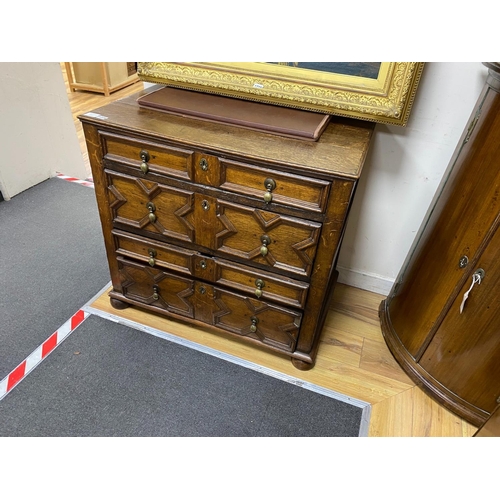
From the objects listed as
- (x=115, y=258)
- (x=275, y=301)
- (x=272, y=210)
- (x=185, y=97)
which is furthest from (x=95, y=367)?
(x=185, y=97)

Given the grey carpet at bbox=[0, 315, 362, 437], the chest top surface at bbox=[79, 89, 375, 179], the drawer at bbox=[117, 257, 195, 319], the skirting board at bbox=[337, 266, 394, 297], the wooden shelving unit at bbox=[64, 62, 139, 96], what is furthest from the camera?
the wooden shelving unit at bbox=[64, 62, 139, 96]

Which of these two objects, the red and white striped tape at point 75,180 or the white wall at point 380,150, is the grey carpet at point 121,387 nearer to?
the white wall at point 380,150

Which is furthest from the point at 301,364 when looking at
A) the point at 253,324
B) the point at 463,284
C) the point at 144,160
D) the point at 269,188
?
the point at 144,160

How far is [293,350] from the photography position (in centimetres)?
152

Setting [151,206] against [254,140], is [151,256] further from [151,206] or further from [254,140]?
[254,140]

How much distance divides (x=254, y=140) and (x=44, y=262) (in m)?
1.50

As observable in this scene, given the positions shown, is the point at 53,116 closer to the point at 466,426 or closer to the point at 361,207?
the point at 361,207

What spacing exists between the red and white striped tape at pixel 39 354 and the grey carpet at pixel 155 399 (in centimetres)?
3

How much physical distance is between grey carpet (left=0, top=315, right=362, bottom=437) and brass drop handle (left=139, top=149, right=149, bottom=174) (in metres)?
0.79

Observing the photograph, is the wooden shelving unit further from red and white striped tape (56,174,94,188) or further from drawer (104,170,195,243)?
drawer (104,170,195,243)

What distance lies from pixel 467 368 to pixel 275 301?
740 mm

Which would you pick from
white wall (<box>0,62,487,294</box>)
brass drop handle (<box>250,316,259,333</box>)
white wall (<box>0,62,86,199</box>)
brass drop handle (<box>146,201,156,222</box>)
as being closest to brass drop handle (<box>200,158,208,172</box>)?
brass drop handle (<box>146,201,156,222</box>)

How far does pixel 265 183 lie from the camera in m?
1.13

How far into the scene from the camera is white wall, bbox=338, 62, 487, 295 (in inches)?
52.5
